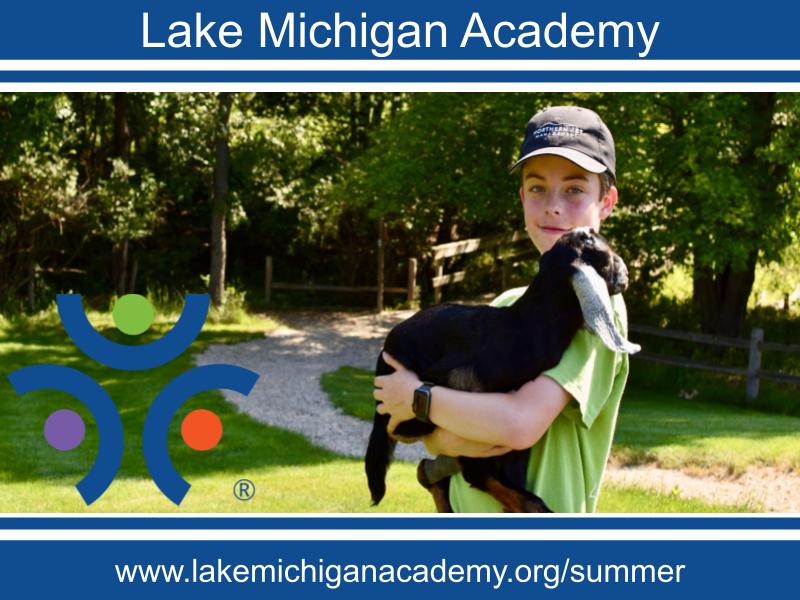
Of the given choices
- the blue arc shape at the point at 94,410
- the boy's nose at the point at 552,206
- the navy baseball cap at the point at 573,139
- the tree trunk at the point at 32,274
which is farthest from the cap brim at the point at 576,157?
the tree trunk at the point at 32,274

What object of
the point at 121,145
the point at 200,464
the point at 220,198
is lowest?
the point at 200,464

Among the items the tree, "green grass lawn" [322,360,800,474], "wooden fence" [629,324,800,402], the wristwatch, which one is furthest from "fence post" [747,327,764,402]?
the wristwatch

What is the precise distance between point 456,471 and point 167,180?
54.0 feet

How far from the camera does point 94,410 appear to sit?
4102 mm

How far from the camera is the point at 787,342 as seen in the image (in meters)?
16.4

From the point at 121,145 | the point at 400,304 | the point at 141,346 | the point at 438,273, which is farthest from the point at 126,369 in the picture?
the point at 400,304

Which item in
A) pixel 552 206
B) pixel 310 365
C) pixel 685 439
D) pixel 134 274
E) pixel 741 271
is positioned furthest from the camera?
pixel 134 274

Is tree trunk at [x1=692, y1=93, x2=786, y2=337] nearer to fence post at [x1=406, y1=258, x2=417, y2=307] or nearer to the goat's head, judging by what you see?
fence post at [x1=406, y1=258, x2=417, y2=307]

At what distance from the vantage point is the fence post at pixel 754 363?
45.0 feet

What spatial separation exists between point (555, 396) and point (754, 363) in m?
12.3

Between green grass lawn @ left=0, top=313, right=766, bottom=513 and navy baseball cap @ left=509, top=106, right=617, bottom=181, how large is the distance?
5295mm

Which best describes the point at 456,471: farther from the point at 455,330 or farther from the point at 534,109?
the point at 534,109

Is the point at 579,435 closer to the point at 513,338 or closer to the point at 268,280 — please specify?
the point at 513,338
